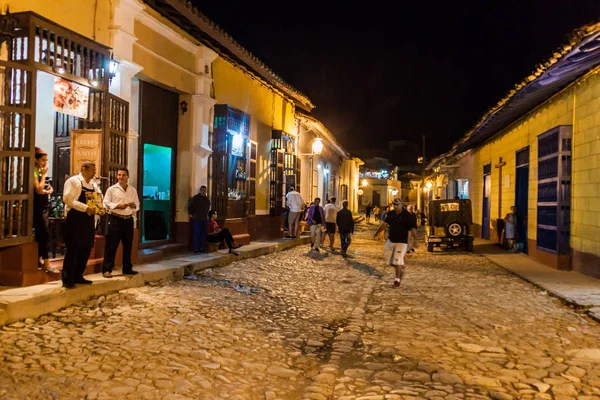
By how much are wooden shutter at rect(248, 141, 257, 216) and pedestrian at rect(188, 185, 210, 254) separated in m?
3.54

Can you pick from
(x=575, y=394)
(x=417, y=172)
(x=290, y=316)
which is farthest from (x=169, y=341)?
(x=417, y=172)

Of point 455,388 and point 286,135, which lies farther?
point 286,135

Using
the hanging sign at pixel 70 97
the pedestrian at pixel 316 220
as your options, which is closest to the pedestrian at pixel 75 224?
the hanging sign at pixel 70 97

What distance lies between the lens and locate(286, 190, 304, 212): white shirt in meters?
16.8

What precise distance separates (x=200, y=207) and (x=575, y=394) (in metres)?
8.11

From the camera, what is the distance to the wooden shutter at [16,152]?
6.30 m

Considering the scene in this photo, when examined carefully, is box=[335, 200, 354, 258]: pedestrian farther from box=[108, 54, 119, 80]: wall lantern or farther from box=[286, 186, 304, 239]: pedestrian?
box=[108, 54, 119, 80]: wall lantern

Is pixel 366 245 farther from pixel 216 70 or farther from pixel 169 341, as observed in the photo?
pixel 169 341

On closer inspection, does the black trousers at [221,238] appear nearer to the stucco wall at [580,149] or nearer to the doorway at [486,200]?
the stucco wall at [580,149]

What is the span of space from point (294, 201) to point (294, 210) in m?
0.32

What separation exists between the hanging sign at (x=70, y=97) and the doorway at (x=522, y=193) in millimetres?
11580

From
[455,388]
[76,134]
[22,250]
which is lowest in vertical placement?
[455,388]

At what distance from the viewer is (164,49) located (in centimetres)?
1040

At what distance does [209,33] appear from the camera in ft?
36.4
